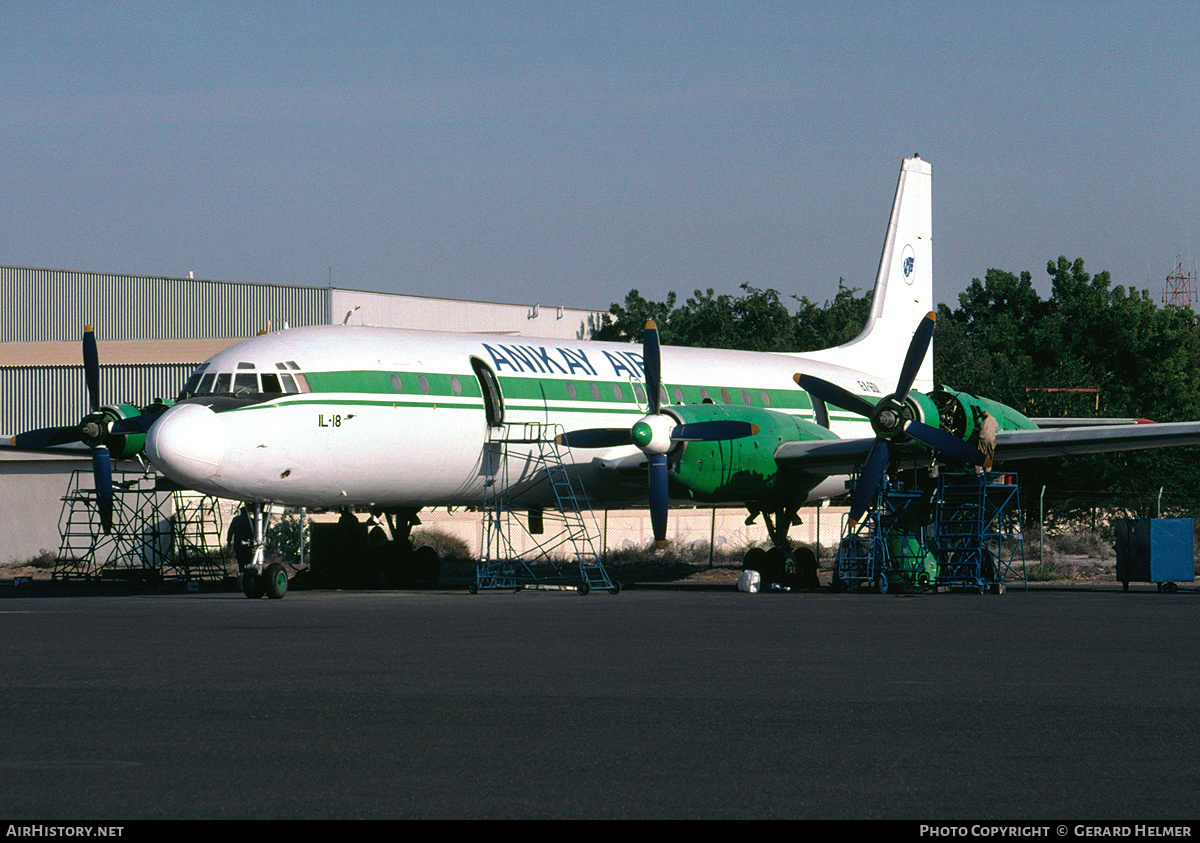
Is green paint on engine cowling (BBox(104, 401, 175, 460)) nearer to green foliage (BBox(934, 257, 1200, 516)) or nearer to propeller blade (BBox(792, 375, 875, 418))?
propeller blade (BBox(792, 375, 875, 418))

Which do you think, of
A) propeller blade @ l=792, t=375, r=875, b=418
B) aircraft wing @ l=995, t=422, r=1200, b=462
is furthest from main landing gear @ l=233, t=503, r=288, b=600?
aircraft wing @ l=995, t=422, r=1200, b=462

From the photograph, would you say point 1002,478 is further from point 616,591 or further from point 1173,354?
point 1173,354

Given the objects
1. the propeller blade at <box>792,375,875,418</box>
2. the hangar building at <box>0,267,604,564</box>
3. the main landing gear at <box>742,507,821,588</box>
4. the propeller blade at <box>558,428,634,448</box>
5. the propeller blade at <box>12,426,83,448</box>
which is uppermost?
the hangar building at <box>0,267,604,564</box>

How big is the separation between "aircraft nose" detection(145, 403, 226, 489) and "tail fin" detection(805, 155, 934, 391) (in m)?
18.0

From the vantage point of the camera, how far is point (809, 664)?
41.5 ft

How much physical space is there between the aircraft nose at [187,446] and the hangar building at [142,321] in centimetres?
2606

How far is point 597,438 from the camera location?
25672 mm

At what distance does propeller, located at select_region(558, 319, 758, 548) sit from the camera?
81.6 feet

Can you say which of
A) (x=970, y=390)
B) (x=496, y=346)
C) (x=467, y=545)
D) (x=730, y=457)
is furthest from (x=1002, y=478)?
(x=970, y=390)

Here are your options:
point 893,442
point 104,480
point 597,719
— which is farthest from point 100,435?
point 597,719

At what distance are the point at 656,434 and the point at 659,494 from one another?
43.4 inches

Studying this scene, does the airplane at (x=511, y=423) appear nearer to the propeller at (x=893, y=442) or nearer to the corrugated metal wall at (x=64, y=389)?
the propeller at (x=893, y=442)
